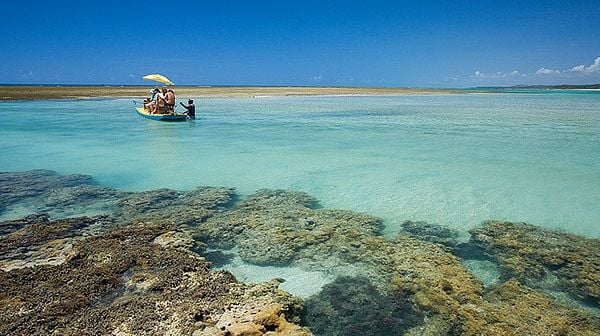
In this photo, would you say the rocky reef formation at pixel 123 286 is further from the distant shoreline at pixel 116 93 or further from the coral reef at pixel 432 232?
the distant shoreline at pixel 116 93

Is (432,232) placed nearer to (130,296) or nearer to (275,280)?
(275,280)

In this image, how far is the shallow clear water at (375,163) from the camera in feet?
29.3

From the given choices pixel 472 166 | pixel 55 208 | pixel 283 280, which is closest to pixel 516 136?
pixel 472 166

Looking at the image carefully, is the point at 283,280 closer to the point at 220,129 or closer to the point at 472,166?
the point at 472,166

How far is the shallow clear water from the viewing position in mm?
8945

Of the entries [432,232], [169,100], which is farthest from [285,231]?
[169,100]

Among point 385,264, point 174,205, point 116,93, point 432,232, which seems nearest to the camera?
point 385,264

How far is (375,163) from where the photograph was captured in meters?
13.5

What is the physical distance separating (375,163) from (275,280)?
28.7ft

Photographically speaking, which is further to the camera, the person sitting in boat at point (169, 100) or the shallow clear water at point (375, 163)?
the person sitting in boat at point (169, 100)

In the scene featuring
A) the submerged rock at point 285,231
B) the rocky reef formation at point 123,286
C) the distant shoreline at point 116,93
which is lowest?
the submerged rock at point 285,231

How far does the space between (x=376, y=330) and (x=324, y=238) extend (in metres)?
2.61

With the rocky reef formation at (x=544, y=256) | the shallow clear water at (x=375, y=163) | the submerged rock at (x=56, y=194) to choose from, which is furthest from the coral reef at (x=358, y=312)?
the submerged rock at (x=56, y=194)

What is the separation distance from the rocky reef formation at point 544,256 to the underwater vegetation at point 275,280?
0.02m
